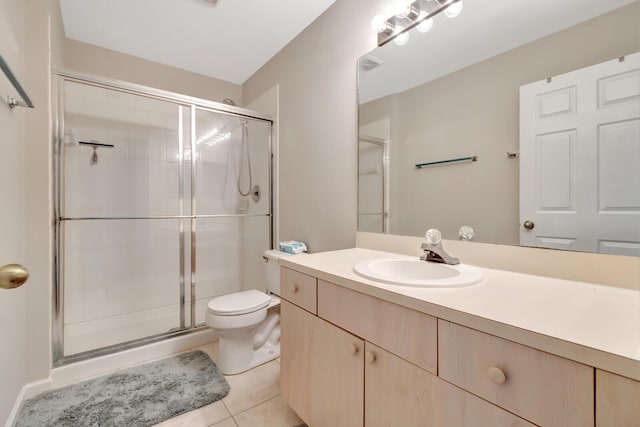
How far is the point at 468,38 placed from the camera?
1.19m

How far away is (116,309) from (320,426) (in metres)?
2.11

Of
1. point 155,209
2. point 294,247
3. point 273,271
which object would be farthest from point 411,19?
point 155,209

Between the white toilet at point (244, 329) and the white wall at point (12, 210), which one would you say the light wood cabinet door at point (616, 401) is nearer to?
the white toilet at point (244, 329)

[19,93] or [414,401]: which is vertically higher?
[19,93]

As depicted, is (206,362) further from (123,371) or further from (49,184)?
(49,184)

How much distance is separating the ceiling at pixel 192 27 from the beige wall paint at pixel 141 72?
2.5 inches

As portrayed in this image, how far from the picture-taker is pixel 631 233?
2.64 feet

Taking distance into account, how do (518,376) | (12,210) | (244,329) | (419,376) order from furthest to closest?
(244,329) → (12,210) → (419,376) → (518,376)

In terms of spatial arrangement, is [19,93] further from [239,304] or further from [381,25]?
[381,25]

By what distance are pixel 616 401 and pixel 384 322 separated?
0.48 m

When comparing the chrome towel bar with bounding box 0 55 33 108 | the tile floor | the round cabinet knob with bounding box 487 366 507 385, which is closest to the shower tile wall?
the chrome towel bar with bounding box 0 55 33 108

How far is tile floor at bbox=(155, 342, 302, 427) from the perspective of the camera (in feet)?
4.26

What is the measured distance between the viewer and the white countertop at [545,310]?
1.58 ft

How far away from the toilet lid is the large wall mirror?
0.94 meters
